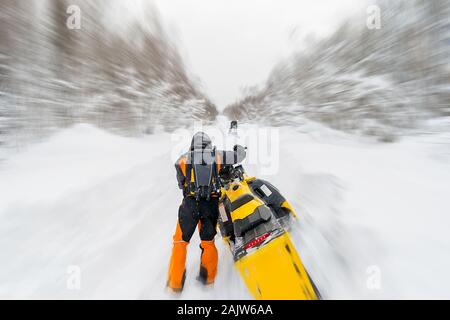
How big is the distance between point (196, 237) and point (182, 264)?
36.0 inches

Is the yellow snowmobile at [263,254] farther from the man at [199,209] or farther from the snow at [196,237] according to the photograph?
the snow at [196,237]

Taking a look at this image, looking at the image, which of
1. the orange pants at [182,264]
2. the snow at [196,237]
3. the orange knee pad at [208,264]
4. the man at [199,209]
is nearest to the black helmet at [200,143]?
the man at [199,209]

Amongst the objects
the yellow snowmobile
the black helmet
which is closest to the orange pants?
the yellow snowmobile

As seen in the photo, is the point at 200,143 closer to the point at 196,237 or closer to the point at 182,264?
the point at 182,264

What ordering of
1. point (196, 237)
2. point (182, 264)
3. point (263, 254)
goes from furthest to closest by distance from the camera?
point (196, 237), point (182, 264), point (263, 254)

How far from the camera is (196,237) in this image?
10.3 feet

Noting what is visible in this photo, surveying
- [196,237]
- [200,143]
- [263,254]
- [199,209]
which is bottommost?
[196,237]

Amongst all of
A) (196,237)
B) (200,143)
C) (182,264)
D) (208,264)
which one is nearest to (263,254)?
(208,264)

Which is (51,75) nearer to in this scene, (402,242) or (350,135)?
(402,242)

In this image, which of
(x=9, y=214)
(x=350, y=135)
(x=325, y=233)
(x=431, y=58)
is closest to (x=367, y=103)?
(x=350, y=135)

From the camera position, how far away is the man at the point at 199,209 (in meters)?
2.24

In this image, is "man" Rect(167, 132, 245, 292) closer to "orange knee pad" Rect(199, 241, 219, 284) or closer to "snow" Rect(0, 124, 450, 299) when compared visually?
"orange knee pad" Rect(199, 241, 219, 284)

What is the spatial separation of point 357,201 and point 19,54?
266 inches

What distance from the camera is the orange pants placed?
219 centimetres
